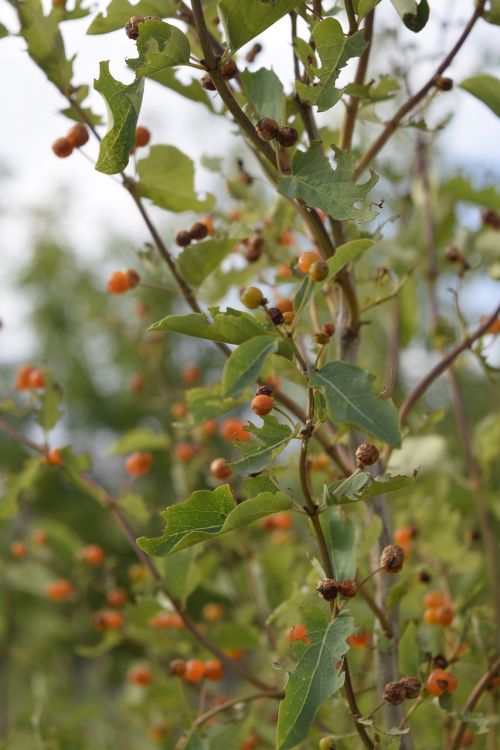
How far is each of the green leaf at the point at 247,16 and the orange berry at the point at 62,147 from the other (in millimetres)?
217

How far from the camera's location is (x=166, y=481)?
375 centimetres

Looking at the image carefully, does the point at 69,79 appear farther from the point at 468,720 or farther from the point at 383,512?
the point at 468,720

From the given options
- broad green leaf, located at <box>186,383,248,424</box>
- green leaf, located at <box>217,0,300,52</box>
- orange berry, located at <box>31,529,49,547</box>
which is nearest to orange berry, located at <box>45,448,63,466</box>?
broad green leaf, located at <box>186,383,248,424</box>

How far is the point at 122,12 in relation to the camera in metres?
0.56

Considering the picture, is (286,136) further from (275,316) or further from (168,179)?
(168,179)

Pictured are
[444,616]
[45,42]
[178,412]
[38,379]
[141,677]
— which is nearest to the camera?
[45,42]

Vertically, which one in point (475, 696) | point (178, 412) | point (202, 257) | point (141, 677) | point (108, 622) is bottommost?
point (141, 677)

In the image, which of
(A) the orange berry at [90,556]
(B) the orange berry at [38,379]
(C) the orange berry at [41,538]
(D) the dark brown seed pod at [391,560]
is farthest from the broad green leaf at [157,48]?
(C) the orange berry at [41,538]

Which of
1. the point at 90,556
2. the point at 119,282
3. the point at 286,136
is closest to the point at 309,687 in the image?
the point at 286,136

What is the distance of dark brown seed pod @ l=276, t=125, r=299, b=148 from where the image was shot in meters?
0.47

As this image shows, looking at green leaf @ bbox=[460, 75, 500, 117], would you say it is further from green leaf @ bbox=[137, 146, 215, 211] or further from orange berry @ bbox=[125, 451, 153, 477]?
orange berry @ bbox=[125, 451, 153, 477]

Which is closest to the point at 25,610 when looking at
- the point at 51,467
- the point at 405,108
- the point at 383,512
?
the point at 51,467

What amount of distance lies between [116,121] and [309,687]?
320 millimetres

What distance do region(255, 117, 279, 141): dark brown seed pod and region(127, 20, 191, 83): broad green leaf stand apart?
0.18 ft
